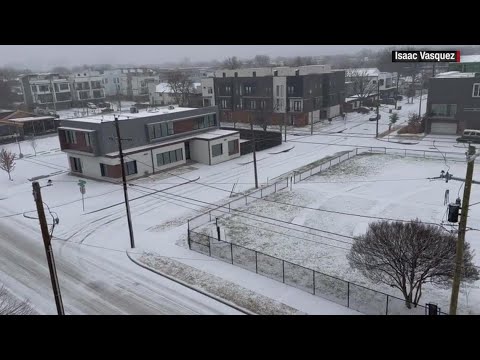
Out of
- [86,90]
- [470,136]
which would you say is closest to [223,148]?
[470,136]

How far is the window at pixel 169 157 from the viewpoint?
131ft

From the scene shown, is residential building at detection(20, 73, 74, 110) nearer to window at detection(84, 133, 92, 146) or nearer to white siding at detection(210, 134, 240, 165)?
window at detection(84, 133, 92, 146)

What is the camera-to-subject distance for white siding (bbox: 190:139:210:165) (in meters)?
42.2

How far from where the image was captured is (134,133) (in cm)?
3884

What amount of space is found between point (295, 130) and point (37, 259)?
47316 millimetres

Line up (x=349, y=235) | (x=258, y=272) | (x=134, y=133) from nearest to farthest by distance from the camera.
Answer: (x=258, y=272)
(x=349, y=235)
(x=134, y=133)

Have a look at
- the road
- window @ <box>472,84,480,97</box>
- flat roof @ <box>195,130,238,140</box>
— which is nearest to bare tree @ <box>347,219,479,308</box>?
the road

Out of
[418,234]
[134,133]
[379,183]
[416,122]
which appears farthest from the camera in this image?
[416,122]

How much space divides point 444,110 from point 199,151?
3363cm

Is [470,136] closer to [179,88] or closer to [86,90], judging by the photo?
[179,88]

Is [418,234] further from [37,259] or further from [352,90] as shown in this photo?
[352,90]

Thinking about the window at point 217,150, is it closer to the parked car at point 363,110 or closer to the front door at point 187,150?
the front door at point 187,150

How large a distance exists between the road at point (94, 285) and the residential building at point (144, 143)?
44.2 feet

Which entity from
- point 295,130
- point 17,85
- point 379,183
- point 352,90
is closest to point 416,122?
point 295,130
